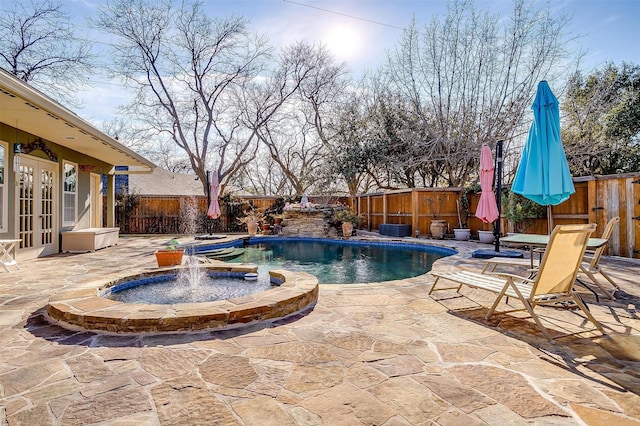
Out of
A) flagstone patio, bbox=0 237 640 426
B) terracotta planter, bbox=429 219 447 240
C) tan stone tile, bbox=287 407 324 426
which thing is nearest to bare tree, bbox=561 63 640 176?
terracotta planter, bbox=429 219 447 240

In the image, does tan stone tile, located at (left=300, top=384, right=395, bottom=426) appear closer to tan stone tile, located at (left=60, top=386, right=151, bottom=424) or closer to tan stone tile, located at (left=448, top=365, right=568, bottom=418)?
tan stone tile, located at (left=448, top=365, right=568, bottom=418)

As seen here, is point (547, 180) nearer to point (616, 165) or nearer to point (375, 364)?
point (375, 364)

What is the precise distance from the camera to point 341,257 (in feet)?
28.4

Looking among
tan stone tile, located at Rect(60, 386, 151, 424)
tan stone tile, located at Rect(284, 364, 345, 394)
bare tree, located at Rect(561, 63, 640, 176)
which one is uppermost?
bare tree, located at Rect(561, 63, 640, 176)

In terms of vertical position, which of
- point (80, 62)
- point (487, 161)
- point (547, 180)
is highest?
point (80, 62)

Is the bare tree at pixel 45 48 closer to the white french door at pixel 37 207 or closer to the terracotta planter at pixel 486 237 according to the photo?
the white french door at pixel 37 207

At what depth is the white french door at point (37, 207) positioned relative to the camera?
270 inches

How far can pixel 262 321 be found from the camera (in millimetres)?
3162

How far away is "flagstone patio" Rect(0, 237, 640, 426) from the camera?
1.74 meters

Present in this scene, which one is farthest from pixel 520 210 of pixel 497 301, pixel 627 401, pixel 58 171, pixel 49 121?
pixel 58 171

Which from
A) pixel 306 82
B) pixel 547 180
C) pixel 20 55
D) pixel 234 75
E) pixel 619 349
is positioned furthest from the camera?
pixel 306 82

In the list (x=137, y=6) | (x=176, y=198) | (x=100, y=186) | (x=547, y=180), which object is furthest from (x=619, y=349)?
(x=137, y=6)

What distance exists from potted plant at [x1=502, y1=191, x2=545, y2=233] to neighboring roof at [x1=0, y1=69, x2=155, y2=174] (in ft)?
30.8

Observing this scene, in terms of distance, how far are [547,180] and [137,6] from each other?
17.0m
